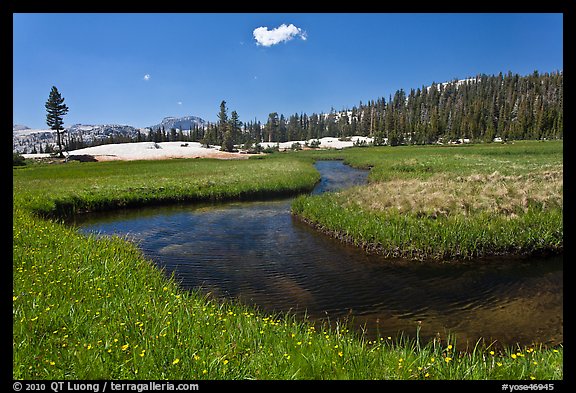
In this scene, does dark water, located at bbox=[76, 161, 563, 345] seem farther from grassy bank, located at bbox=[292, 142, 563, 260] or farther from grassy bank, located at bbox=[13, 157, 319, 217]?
grassy bank, located at bbox=[13, 157, 319, 217]

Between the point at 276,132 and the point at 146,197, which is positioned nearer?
the point at 146,197

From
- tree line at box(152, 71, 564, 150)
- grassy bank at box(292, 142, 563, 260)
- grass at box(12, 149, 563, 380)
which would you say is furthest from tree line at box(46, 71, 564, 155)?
grass at box(12, 149, 563, 380)

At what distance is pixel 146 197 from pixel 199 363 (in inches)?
923

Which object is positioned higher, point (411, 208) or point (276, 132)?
point (276, 132)

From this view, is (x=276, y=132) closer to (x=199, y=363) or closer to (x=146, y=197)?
(x=146, y=197)

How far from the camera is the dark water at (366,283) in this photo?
805 cm

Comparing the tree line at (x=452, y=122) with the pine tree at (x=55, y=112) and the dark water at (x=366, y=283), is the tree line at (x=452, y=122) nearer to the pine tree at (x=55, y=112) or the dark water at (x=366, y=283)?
the pine tree at (x=55, y=112)

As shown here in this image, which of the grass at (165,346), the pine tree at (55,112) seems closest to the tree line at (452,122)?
the pine tree at (55,112)

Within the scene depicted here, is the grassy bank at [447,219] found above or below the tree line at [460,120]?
below

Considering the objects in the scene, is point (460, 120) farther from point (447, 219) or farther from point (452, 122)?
point (447, 219)

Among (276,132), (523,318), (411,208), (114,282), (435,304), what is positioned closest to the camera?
(114,282)

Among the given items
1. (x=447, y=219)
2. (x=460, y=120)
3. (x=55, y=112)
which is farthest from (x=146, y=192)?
(x=460, y=120)
